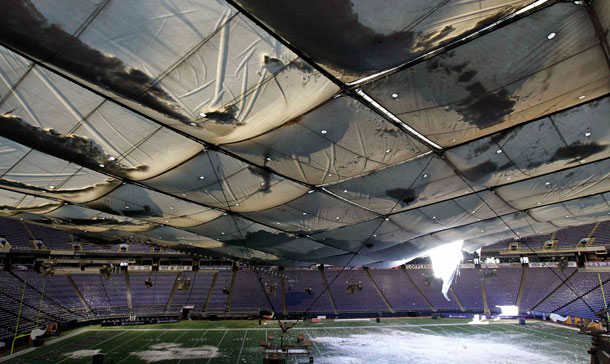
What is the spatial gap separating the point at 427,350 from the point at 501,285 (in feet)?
94.8

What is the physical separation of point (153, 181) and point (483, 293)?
45.8m

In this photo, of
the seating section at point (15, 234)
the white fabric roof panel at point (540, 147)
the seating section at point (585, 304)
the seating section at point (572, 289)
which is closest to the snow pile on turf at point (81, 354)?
the seating section at point (15, 234)

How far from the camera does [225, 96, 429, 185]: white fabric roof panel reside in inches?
338

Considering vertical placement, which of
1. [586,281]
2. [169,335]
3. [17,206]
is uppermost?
[17,206]

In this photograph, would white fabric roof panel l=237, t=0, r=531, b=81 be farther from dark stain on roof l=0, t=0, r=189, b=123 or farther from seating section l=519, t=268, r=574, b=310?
seating section l=519, t=268, r=574, b=310

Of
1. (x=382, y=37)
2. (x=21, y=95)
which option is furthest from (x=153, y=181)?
(x=382, y=37)

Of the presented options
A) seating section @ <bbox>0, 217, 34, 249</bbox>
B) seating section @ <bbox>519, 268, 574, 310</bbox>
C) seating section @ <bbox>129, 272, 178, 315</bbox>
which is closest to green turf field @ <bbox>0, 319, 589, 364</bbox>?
seating section @ <bbox>129, 272, 178, 315</bbox>

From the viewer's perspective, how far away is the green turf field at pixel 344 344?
19297mm

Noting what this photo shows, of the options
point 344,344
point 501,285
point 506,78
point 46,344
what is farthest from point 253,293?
point 506,78

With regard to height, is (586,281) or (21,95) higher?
(21,95)

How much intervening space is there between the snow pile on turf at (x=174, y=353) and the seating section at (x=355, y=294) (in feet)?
66.0

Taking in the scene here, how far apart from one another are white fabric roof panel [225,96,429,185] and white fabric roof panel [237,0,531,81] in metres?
1.76

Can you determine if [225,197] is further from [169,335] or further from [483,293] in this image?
[483,293]

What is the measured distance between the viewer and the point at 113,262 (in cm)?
4231
